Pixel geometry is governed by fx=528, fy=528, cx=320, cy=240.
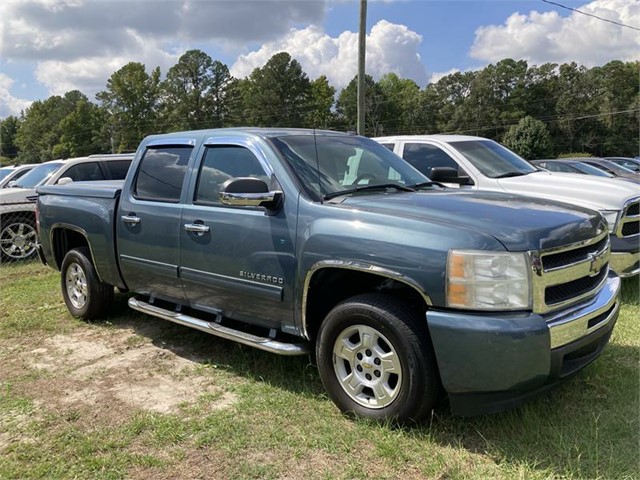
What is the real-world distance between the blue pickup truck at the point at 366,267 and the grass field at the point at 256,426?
0.29 metres

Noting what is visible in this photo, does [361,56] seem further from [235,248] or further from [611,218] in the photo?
[235,248]

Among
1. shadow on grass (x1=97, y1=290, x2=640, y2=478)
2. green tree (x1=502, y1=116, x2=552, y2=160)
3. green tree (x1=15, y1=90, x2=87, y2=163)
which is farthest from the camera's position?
green tree (x1=15, y1=90, x2=87, y2=163)

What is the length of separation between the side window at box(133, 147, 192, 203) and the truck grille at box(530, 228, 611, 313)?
9.49 feet

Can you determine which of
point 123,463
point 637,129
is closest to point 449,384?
point 123,463

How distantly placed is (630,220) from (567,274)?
3.49 m

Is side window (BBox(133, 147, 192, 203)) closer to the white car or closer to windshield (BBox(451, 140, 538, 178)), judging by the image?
the white car

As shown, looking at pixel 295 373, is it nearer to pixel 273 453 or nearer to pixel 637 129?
pixel 273 453

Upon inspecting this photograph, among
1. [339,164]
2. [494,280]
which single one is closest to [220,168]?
[339,164]

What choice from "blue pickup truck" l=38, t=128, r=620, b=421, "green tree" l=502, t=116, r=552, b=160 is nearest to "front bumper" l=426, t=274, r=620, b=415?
"blue pickup truck" l=38, t=128, r=620, b=421

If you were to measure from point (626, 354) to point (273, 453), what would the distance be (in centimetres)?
299

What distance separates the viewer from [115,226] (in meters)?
5.01

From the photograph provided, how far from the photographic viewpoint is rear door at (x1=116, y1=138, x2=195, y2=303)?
14.5 feet

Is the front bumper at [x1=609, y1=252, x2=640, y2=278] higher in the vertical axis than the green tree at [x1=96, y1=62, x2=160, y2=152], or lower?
lower

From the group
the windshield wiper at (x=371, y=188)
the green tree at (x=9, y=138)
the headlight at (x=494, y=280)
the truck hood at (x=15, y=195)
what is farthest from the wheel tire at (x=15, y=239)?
the green tree at (x=9, y=138)
